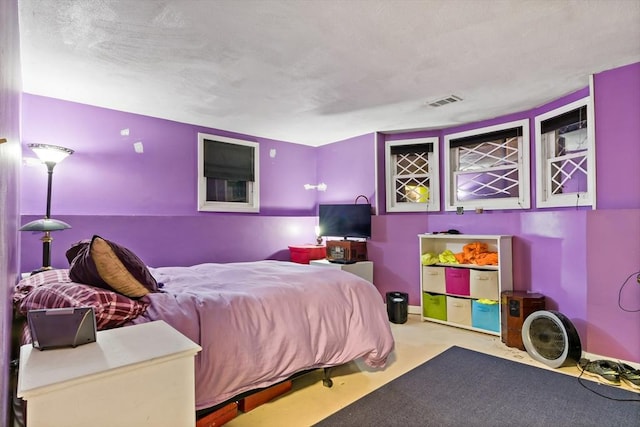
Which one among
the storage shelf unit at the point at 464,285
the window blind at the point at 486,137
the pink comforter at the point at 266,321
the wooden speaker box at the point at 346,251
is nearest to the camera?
the pink comforter at the point at 266,321

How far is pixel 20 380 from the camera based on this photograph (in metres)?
0.90

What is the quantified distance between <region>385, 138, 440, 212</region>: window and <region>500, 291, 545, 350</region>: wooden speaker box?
1558mm

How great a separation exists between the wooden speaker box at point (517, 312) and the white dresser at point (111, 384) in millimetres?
3062

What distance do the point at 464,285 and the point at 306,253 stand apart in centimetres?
207

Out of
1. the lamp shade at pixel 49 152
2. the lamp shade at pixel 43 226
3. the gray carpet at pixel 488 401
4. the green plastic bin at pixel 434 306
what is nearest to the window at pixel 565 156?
the green plastic bin at pixel 434 306

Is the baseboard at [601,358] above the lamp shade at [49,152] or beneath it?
beneath

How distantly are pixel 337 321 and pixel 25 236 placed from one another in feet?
9.44

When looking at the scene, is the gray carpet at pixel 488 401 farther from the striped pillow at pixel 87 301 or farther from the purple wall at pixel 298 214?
the striped pillow at pixel 87 301

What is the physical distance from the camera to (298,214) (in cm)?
526

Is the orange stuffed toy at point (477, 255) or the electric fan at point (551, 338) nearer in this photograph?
the electric fan at point (551, 338)

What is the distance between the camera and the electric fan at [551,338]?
261cm

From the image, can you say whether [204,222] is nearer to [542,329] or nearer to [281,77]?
[281,77]

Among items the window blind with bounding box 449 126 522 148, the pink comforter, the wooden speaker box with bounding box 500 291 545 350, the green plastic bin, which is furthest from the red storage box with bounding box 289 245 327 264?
the wooden speaker box with bounding box 500 291 545 350

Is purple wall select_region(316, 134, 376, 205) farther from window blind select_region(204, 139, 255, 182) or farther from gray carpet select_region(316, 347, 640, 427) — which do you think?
gray carpet select_region(316, 347, 640, 427)
